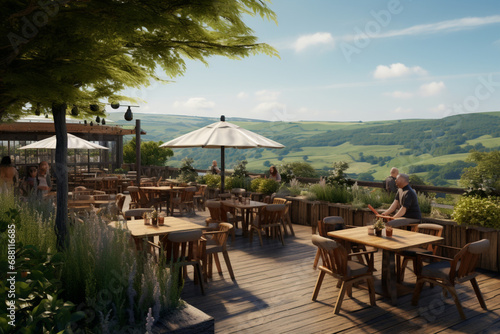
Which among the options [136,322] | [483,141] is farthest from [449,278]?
[483,141]

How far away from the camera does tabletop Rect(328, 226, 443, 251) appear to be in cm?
467

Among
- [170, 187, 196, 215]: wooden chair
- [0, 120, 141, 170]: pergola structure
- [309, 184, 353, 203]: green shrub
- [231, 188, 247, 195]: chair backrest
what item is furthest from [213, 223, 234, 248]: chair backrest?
[0, 120, 141, 170]: pergola structure

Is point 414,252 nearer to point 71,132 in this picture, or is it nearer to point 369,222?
point 369,222

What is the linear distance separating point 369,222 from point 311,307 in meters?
1.85

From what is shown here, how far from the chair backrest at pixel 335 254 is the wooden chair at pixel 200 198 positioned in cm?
731

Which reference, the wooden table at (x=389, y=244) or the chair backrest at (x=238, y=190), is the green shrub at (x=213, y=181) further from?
the wooden table at (x=389, y=244)

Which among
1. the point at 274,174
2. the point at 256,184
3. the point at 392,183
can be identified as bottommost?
the point at 256,184

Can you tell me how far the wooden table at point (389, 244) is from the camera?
4.68 metres

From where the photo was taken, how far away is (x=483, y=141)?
47.7 metres

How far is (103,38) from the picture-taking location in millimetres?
3281

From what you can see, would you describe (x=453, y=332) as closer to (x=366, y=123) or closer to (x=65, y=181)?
(x=65, y=181)

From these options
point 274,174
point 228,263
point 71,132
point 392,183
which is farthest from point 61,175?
point 71,132

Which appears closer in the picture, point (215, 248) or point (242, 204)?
point (215, 248)

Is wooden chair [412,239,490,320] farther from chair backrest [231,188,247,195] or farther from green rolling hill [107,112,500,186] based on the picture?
green rolling hill [107,112,500,186]
